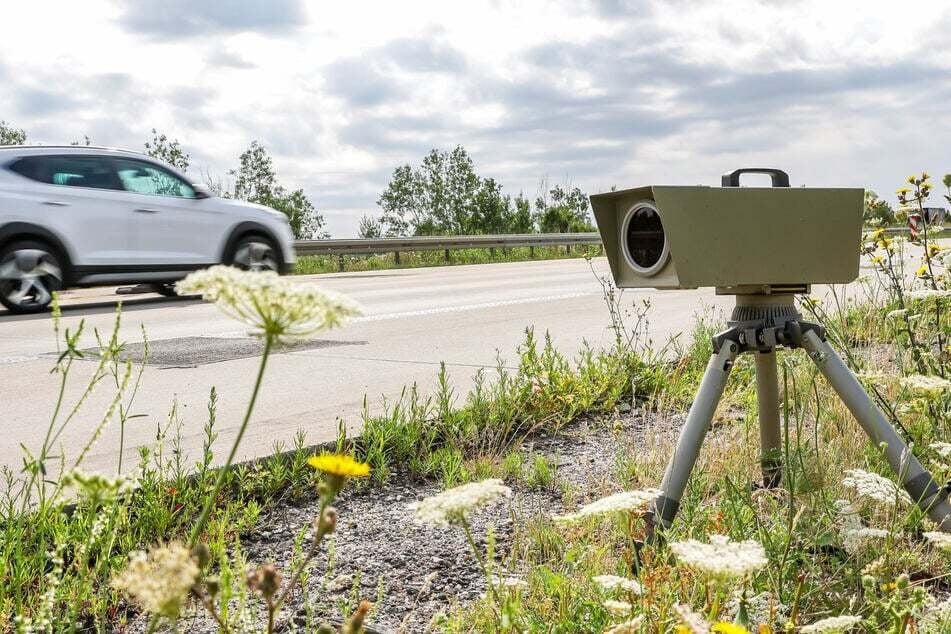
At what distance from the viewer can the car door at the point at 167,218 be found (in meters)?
11.8

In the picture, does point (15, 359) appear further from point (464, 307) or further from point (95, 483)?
point (95, 483)

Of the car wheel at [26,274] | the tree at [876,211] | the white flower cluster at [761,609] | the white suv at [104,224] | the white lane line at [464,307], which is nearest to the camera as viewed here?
the white flower cluster at [761,609]

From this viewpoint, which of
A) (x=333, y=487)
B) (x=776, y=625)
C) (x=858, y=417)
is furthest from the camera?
(x=858, y=417)

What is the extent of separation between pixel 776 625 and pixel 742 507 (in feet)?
2.25

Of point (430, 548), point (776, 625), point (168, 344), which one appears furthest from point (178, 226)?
point (776, 625)

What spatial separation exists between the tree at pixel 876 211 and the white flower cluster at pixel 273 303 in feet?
10.8

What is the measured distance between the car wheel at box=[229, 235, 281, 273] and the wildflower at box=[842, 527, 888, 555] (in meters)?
11.0

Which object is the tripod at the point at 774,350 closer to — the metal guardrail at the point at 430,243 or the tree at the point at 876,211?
the tree at the point at 876,211

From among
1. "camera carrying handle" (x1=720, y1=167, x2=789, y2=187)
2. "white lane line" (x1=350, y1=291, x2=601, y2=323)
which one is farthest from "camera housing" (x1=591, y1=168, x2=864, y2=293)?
"white lane line" (x1=350, y1=291, x2=601, y2=323)

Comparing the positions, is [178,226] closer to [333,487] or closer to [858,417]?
[858,417]

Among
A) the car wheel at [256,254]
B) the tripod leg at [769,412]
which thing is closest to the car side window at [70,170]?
the car wheel at [256,254]

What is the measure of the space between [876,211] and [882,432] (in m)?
1.62

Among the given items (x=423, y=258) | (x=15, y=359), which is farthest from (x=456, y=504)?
(x=423, y=258)

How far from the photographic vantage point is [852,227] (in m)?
2.65
